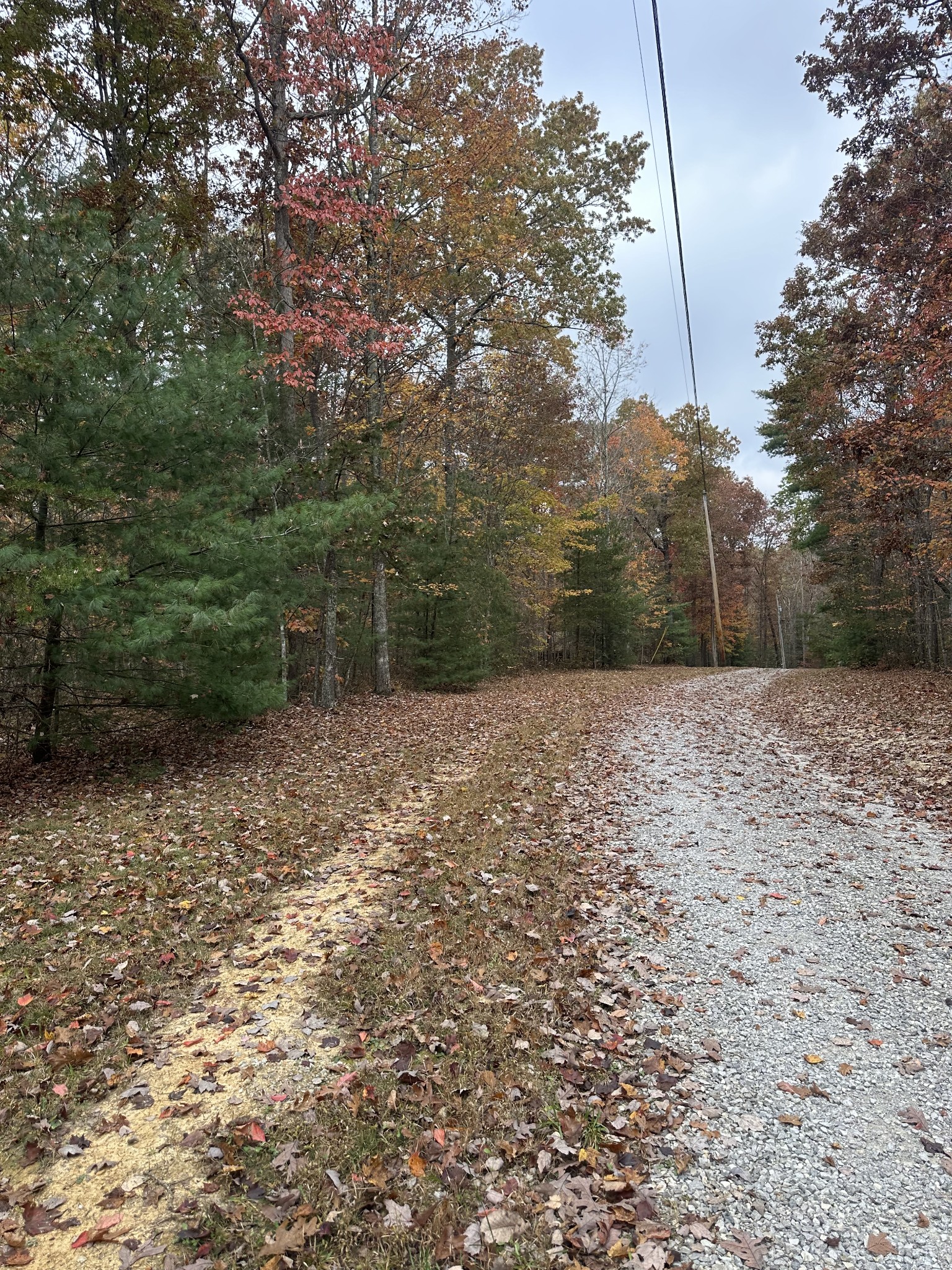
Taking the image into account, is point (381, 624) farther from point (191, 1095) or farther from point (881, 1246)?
point (881, 1246)

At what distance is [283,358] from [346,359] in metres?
4.21

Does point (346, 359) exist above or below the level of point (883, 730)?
above

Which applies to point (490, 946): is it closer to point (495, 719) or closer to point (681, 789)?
point (681, 789)

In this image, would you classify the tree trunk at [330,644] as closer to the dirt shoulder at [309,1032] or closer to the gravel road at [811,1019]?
the dirt shoulder at [309,1032]

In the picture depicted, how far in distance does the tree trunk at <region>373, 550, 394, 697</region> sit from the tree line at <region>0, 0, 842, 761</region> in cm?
10

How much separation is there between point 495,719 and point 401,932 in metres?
7.97

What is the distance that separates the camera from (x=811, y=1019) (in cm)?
367

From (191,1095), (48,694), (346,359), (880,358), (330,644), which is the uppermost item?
(346,359)

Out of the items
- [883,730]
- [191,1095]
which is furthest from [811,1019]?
[883,730]

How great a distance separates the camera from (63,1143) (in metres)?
2.90

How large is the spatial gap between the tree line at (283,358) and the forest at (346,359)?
0.06 metres

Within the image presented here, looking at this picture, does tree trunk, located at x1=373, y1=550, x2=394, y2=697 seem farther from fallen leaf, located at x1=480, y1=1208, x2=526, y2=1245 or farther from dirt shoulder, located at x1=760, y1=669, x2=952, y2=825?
fallen leaf, located at x1=480, y1=1208, x2=526, y2=1245

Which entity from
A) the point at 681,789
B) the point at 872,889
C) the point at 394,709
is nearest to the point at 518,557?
the point at 394,709

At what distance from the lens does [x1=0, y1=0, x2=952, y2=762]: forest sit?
7.30 m
